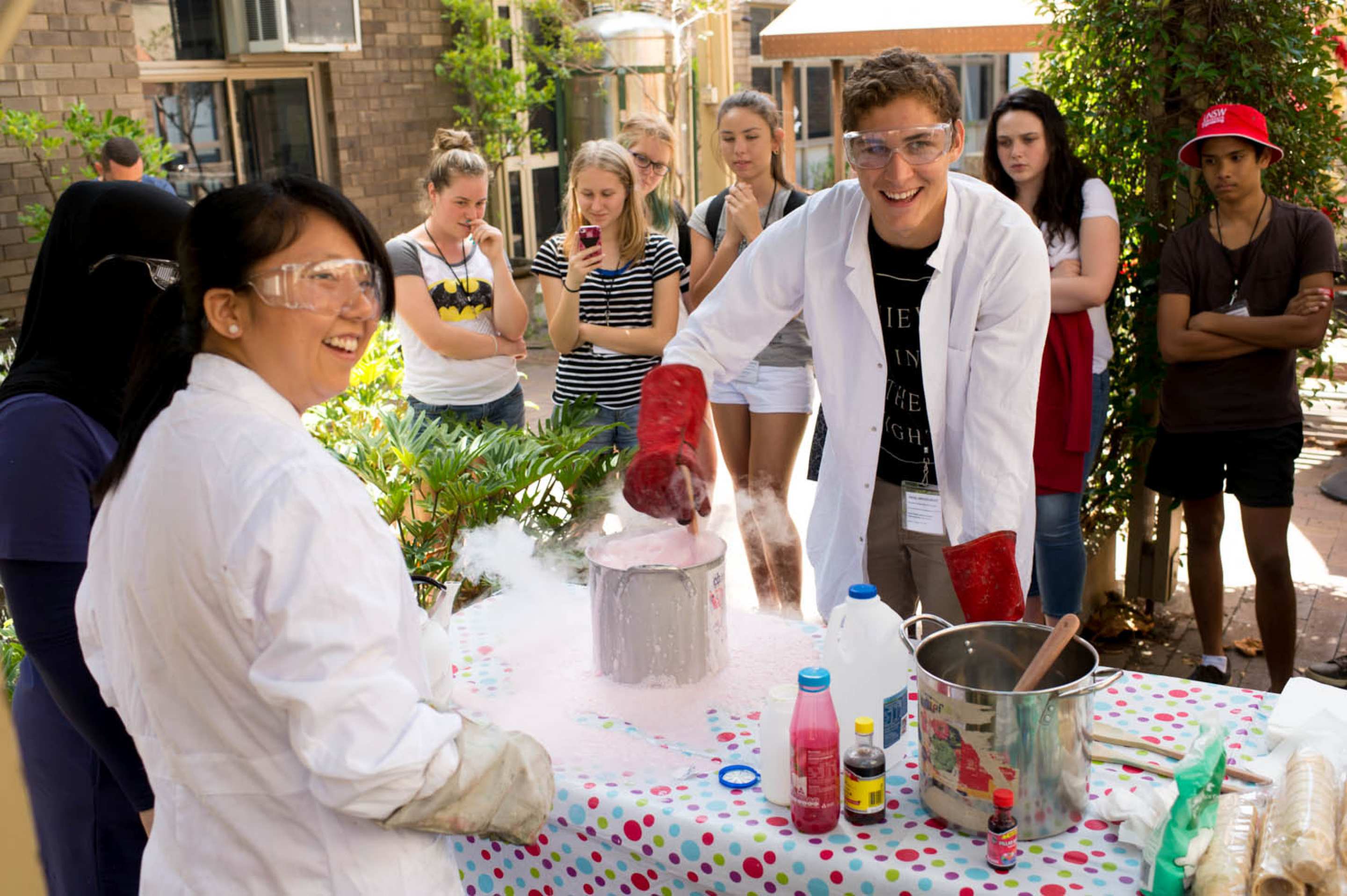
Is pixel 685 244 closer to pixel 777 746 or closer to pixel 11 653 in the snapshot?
pixel 11 653

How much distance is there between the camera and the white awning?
600 cm

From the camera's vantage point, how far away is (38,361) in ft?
6.40

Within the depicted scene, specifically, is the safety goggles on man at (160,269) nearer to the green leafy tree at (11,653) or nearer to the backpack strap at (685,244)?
the green leafy tree at (11,653)

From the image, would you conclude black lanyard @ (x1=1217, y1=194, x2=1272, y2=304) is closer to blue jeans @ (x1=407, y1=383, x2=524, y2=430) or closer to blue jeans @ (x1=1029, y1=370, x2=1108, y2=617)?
blue jeans @ (x1=1029, y1=370, x2=1108, y2=617)

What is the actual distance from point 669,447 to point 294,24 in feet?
24.6

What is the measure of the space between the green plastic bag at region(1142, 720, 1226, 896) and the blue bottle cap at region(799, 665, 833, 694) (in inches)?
20.2

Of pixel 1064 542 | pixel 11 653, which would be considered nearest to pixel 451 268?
pixel 11 653

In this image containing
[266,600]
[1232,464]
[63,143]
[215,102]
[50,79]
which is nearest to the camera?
[266,600]

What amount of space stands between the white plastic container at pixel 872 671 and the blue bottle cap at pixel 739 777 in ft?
0.56

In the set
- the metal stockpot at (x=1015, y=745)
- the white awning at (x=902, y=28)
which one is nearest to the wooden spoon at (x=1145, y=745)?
the metal stockpot at (x=1015, y=745)

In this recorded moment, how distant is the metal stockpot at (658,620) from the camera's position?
2.24 metres

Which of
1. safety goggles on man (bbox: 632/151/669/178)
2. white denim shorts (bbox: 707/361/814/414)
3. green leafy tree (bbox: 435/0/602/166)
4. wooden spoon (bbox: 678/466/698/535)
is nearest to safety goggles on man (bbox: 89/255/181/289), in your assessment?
wooden spoon (bbox: 678/466/698/535)

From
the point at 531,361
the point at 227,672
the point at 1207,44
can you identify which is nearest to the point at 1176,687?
the point at 227,672

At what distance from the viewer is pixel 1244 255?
12.5ft
